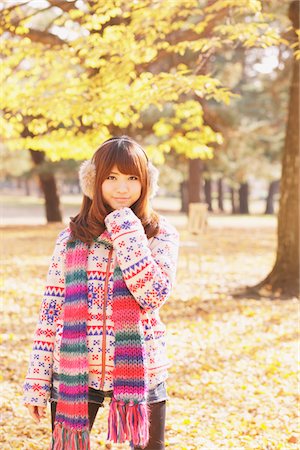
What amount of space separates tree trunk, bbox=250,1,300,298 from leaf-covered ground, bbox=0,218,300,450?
15.6 inches

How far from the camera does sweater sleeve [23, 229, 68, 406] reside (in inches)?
87.7

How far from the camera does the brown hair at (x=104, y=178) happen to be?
7.23 feet

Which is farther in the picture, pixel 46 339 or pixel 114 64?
pixel 114 64

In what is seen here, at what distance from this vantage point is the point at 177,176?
121 ft

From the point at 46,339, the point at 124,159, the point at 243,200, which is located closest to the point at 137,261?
the point at 124,159

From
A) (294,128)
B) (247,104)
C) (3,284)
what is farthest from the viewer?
(247,104)

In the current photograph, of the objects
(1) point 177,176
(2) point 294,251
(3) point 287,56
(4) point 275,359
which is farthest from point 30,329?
(1) point 177,176

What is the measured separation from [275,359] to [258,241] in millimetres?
11603

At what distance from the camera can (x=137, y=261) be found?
6.83 ft

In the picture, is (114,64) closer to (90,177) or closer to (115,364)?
(90,177)

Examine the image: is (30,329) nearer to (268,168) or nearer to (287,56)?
(287,56)

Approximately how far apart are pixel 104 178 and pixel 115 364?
715 millimetres

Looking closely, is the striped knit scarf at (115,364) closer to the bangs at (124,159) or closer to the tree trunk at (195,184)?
the bangs at (124,159)

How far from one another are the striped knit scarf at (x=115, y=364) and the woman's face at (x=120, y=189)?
0.17 meters
